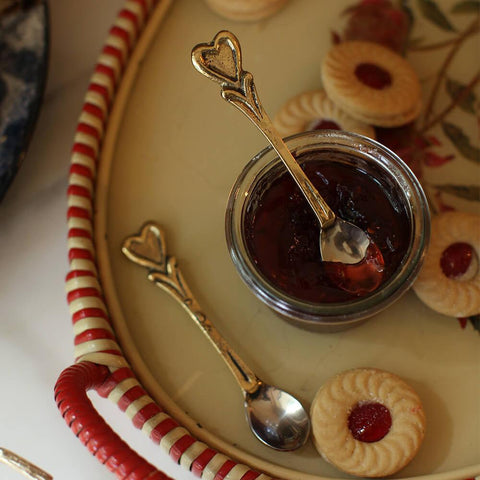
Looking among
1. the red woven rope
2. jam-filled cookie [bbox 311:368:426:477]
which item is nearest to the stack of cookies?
jam-filled cookie [bbox 311:368:426:477]

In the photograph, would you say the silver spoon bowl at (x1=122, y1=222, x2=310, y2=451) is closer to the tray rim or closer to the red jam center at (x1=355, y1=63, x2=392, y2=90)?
the tray rim

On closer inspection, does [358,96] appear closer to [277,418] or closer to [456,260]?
[456,260]

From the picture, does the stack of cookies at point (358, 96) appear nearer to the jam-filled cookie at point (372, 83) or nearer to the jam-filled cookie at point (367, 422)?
the jam-filled cookie at point (372, 83)

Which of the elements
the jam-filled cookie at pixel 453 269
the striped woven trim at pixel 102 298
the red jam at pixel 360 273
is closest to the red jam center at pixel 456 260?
the jam-filled cookie at pixel 453 269

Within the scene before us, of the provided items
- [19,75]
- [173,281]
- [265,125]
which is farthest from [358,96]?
[19,75]

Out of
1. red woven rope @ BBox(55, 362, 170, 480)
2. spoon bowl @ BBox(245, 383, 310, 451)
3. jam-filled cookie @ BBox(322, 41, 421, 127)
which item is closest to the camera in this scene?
red woven rope @ BBox(55, 362, 170, 480)
